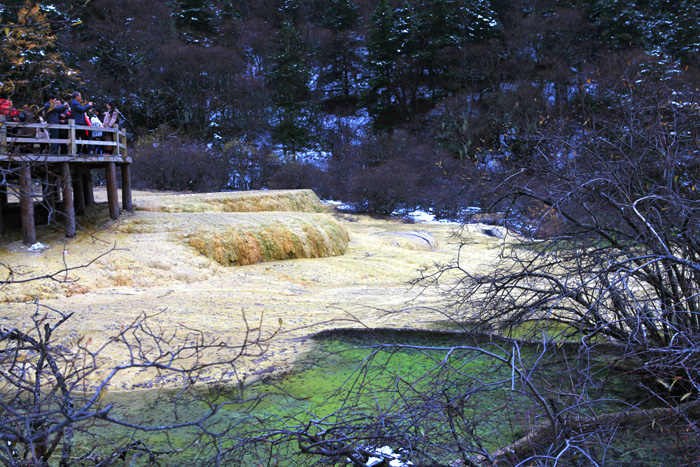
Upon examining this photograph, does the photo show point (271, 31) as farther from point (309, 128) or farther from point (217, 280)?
point (217, 280)

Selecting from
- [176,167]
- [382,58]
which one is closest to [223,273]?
[176,167]

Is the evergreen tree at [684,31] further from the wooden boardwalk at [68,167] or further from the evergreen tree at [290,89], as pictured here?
the wooden boardwalk at [68,167]

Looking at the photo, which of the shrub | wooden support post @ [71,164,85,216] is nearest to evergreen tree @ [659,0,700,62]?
the shrub

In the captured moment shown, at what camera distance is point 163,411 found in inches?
205

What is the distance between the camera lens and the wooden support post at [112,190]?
11267mm

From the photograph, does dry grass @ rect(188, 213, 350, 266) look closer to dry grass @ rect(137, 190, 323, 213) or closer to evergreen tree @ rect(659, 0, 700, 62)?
dry grass @ rect(137, 190, 323, 213)

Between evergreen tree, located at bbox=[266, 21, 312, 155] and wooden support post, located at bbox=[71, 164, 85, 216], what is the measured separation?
20640 mm

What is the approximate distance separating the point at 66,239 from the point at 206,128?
22.0 m

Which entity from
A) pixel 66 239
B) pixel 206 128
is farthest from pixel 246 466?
pixel 206 128

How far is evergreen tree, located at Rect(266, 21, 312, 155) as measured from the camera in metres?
33.3

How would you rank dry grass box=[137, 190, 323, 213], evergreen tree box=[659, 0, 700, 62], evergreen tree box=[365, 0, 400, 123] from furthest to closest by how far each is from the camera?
evergreen tree box=[365, 0, 400, 123], evergreen tree box=[659, 0, 700, 62], dry grass box=[137, 190, 323, 213]

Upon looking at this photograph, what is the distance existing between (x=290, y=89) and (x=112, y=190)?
25709 millimetres

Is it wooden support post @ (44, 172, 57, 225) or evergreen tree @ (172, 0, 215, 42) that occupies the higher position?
evergreen tree @ (172, 0, 215, 42)

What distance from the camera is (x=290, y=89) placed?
3556 cm
